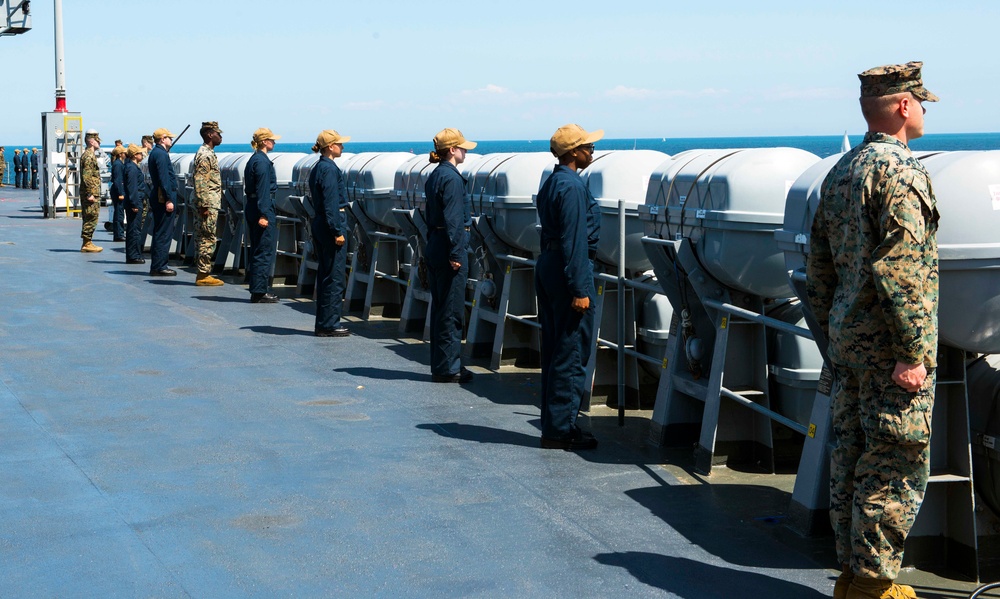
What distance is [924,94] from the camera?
4.74m

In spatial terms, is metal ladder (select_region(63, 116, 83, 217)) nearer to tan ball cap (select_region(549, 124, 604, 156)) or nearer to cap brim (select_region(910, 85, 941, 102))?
tan ball cap (select_region(549, 124, 604, 156))

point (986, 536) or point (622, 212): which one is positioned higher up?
point (622, 212)

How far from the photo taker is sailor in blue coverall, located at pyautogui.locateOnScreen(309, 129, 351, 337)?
39.0ft

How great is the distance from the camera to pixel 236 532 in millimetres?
5887

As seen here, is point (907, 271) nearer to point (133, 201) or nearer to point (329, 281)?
point (329, 281)

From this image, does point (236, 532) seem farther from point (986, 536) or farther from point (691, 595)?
point (986, 536)

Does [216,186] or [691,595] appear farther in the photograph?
[216,186]

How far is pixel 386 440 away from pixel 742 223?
2850 millimetres

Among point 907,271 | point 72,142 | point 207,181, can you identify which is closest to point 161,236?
point 207,181

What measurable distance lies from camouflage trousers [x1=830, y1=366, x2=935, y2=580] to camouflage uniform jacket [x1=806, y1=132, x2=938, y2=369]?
0.12m

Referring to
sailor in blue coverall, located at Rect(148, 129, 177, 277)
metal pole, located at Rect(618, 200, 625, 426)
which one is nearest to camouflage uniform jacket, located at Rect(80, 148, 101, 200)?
sailor in blue coverall, located at Rect(148, 129, 177, 277)

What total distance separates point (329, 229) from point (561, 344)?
516cm

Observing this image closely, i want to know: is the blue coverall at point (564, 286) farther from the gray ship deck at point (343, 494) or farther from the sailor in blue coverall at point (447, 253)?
the sailor in blue coverall at point (447, 253)

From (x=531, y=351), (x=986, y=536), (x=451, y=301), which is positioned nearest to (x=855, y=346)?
(x=986, y=536)
